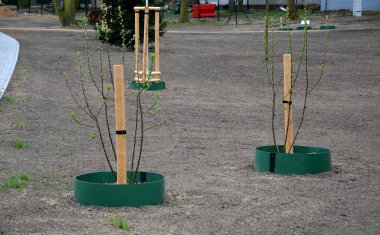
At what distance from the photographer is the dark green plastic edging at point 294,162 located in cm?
960

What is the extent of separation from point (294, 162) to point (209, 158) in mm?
1424

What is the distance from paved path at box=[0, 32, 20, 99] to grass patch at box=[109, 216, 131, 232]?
376 inches

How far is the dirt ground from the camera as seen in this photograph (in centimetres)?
757

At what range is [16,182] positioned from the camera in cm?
901

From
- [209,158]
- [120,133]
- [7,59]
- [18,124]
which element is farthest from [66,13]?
[120,133]

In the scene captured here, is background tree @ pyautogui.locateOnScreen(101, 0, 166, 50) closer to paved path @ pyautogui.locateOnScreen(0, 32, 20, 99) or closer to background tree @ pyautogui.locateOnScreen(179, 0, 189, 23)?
paved path @ pyautogui.locateOnScreen(0, 32, 20, 99)

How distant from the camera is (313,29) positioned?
133ft

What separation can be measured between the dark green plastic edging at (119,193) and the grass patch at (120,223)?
0.43 meters

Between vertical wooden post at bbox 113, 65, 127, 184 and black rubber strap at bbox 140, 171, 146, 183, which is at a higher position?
vertical wooden post at bbox 113, 65, 127, 184

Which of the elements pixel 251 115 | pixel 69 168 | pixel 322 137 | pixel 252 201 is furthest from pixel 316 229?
pixel 251 115

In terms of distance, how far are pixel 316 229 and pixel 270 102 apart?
377 inches

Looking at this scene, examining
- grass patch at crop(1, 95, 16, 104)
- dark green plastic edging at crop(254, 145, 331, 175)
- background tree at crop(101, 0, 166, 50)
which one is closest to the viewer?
dark green plastic edging at crop(254, 145, 331, 175)

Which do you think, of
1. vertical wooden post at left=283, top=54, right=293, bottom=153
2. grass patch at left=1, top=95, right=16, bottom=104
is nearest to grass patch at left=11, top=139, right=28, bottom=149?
vertical wooden post at left=283, top=54, right=293, bottom=153

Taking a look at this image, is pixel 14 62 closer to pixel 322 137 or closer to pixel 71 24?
pixel 322 137
